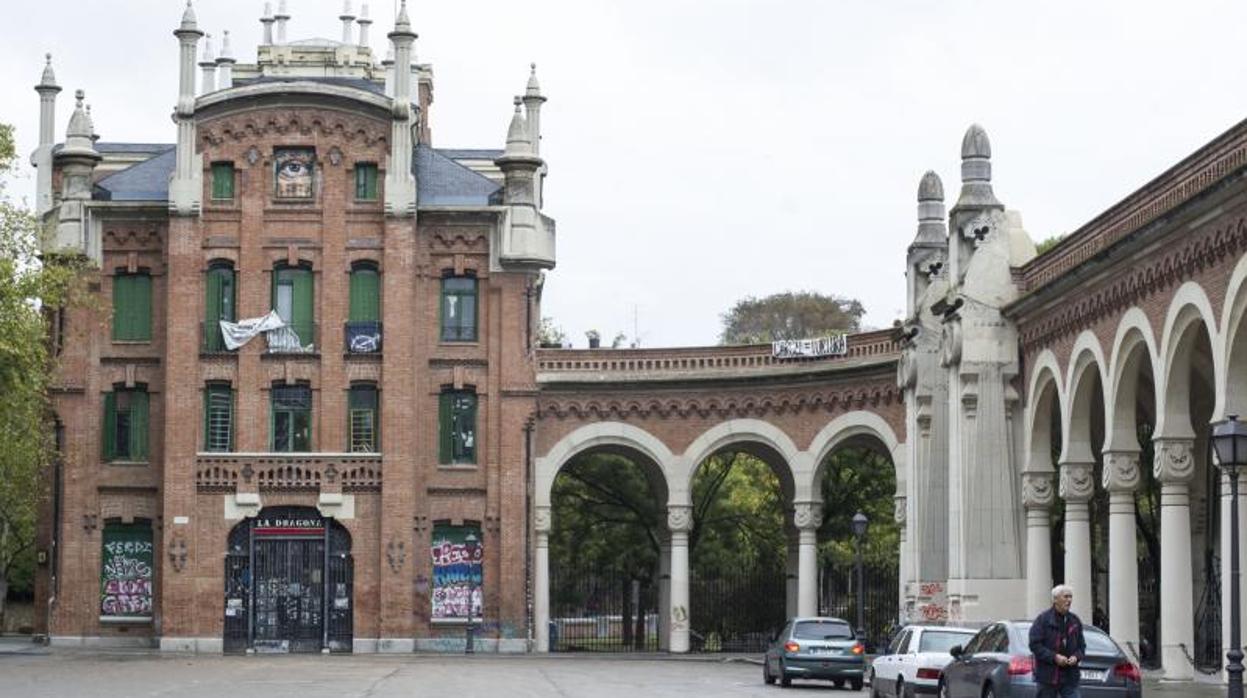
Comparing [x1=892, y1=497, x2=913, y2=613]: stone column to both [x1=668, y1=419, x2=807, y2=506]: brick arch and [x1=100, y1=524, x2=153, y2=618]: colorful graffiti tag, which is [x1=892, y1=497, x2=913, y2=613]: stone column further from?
[x1=100, y1=524, x2=153, y2=618]: colorful graffiti tag

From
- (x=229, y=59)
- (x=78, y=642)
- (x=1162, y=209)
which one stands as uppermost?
(x=229, y=59)

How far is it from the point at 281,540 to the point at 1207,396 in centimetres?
2725

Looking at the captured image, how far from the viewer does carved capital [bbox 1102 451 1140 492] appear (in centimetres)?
3556

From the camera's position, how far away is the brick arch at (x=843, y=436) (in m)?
58.2

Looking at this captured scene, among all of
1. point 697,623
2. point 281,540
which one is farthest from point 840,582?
point 281,540

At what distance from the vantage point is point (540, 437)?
61531 millimetres

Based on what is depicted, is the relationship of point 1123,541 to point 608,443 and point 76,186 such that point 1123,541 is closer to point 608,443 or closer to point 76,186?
point 608,443

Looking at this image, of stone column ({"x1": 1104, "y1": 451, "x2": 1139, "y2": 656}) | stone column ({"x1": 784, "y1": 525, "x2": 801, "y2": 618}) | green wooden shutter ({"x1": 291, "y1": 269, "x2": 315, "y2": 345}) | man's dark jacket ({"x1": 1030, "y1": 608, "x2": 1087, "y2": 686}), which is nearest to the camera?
man's dark jacket ({"x1": 1030, "y1": 608, "x2": 1087, "y2": 686})

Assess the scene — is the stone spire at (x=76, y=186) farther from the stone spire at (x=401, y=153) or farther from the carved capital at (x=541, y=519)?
the carved capital at (x=541, y=519)

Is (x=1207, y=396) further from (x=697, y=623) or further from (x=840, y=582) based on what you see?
(x=840, y=582)

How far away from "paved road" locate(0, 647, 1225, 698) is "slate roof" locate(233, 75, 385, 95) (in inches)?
620

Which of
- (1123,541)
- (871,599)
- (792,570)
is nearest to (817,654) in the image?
(1123,541)

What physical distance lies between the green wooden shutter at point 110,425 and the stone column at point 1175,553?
3492 centimetres

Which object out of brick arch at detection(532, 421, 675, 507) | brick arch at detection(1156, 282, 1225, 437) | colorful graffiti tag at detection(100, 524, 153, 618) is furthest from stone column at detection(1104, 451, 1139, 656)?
colorful graffiti tag at detection(100, 524, 153, 618)
